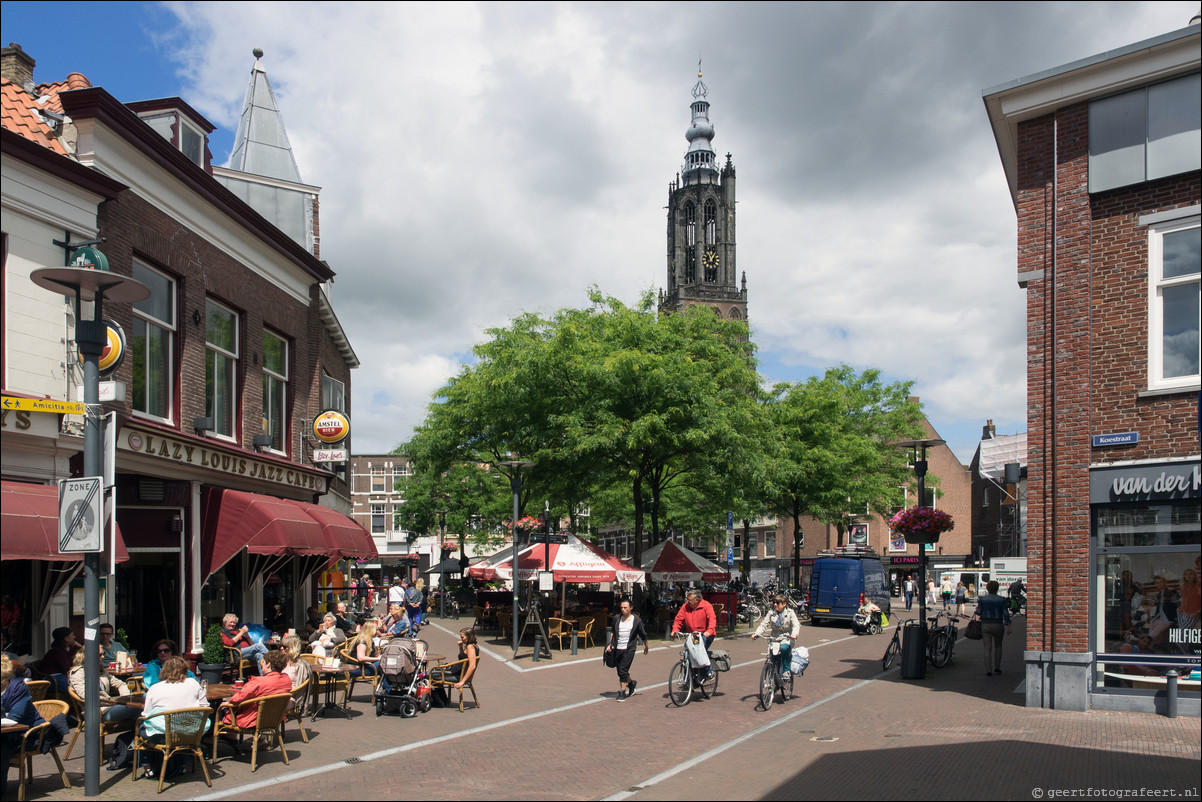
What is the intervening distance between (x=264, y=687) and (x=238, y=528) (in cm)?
690

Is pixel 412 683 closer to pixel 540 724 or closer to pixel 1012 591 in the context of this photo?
pixel 540 724

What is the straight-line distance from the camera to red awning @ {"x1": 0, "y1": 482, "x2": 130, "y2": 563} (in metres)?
11.3

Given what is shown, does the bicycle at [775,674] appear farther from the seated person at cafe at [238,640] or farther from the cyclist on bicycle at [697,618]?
the seated person at cafe at [238,640]

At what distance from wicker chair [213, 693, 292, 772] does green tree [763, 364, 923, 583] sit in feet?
84.2

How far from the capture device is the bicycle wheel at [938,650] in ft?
63.3

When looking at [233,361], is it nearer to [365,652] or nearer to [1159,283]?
[365,652]

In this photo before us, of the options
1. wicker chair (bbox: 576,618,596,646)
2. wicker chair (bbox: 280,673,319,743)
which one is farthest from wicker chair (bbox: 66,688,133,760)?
wicker chair (bbox: 576,618,596,646)

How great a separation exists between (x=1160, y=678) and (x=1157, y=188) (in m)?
6.61

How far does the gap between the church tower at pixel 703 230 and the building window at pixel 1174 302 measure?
97.5 metres

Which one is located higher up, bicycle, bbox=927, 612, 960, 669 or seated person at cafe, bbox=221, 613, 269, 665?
seated person at cafe, bbox=221, 613, 269, 665

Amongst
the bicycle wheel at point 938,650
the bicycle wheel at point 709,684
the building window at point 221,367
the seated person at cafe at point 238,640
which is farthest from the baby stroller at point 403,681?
the bicycle wheel at point 938,650

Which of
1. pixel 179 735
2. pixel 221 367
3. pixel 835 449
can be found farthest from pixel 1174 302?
pixel 835 449

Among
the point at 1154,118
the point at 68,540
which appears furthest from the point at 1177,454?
the point at 68,540

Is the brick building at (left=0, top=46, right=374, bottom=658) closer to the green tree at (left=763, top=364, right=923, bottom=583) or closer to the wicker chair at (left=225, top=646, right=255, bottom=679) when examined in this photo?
the wicker chair at (left=225, top=646, right=255, bottom=679)
